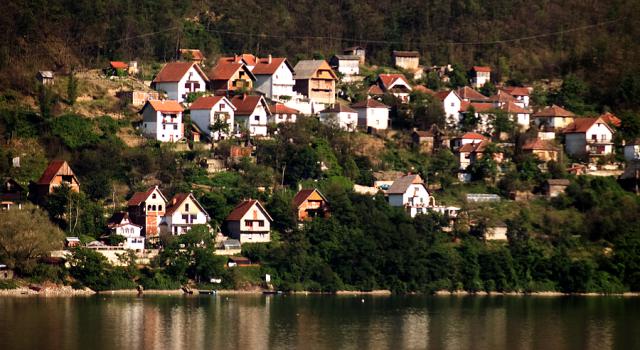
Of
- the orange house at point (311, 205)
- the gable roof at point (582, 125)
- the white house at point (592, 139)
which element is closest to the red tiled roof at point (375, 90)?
the gable roof at point (582, 125)

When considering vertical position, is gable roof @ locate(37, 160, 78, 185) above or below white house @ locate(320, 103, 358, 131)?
below

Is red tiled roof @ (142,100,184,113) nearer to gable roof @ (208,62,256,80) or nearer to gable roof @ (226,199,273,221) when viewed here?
gable roof @ (208,62,256,80)

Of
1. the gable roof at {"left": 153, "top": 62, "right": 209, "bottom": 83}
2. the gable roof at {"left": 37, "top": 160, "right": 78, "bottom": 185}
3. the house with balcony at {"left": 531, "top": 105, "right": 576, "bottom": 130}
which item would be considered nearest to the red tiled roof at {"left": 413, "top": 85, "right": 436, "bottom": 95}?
the house with balcony at {"left": 531, "top": 105, "right": 576, "bottom": 130}

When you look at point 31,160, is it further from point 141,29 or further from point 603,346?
point 603,346

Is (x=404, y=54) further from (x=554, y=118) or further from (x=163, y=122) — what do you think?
(x=163, y=122)

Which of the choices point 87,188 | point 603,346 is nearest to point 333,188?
point 87,188

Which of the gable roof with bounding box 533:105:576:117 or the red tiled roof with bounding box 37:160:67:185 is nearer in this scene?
the red tiled roof with bounding box 37:160:67:185
